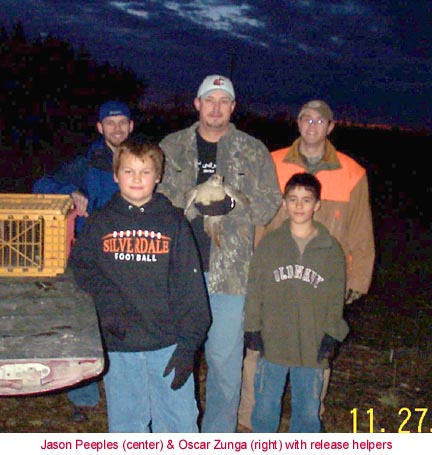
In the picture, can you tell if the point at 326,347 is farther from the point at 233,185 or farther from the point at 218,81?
the point at 218,81

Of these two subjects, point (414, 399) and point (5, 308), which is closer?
point (5, 308)

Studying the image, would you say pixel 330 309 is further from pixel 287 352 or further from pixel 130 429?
pixel 130 429

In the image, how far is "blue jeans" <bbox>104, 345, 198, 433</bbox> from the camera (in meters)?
2.98

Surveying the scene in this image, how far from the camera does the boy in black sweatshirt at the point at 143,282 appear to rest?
289cm

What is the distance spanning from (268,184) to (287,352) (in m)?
1.00

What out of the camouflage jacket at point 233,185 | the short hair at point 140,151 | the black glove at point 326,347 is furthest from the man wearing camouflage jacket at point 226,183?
the short hair at point 140,151

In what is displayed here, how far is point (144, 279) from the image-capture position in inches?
114

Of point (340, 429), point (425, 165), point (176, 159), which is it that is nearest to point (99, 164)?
point (176, 159)

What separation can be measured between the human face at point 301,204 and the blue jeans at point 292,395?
88cm

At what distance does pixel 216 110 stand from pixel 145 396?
1666 millimetres

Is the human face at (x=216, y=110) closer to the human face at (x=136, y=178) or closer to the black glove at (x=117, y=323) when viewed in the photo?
the human face at (x=136, y=178)

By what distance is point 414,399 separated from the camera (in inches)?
197

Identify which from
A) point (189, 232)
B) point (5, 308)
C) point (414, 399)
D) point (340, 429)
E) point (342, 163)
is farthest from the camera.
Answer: point (414, 399)
